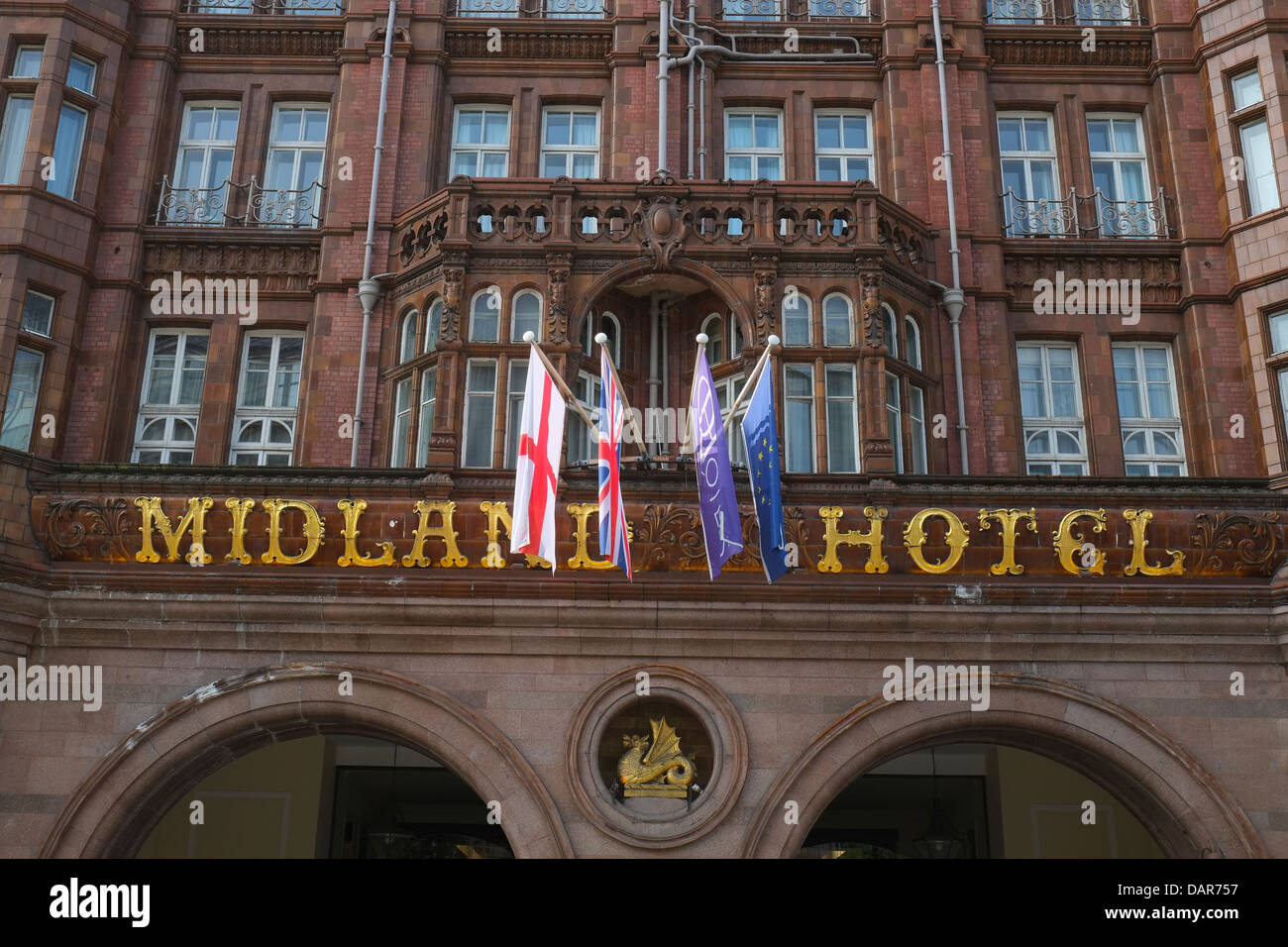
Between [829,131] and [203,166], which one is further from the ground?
[829,131]

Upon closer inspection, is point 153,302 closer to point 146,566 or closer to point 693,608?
point 146,566

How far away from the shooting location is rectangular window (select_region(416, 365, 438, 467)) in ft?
63.6

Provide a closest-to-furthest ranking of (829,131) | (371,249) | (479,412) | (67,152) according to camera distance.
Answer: (479,412), (371,249), (67,152), (829,131)

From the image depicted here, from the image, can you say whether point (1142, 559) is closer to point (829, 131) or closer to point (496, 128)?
point (829, 131)

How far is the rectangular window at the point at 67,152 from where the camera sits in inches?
853

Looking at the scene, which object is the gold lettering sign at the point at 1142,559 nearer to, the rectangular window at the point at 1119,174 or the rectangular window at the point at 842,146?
the rectangular window at the point at 1119,174

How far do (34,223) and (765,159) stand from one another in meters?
12.0

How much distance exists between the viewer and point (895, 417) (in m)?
19.9

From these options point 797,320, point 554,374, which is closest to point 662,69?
point 797,320

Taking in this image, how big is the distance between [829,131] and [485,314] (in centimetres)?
763

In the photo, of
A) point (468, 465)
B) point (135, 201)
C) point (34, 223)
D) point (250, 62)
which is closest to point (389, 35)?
point (250, 62)

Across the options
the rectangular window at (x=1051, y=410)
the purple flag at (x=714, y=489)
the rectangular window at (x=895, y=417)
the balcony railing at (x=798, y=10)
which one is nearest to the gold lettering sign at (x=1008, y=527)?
the rectangular window at (x=895, y=417)

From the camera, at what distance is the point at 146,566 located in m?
16.7

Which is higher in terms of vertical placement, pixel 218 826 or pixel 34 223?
pixel 34 223
